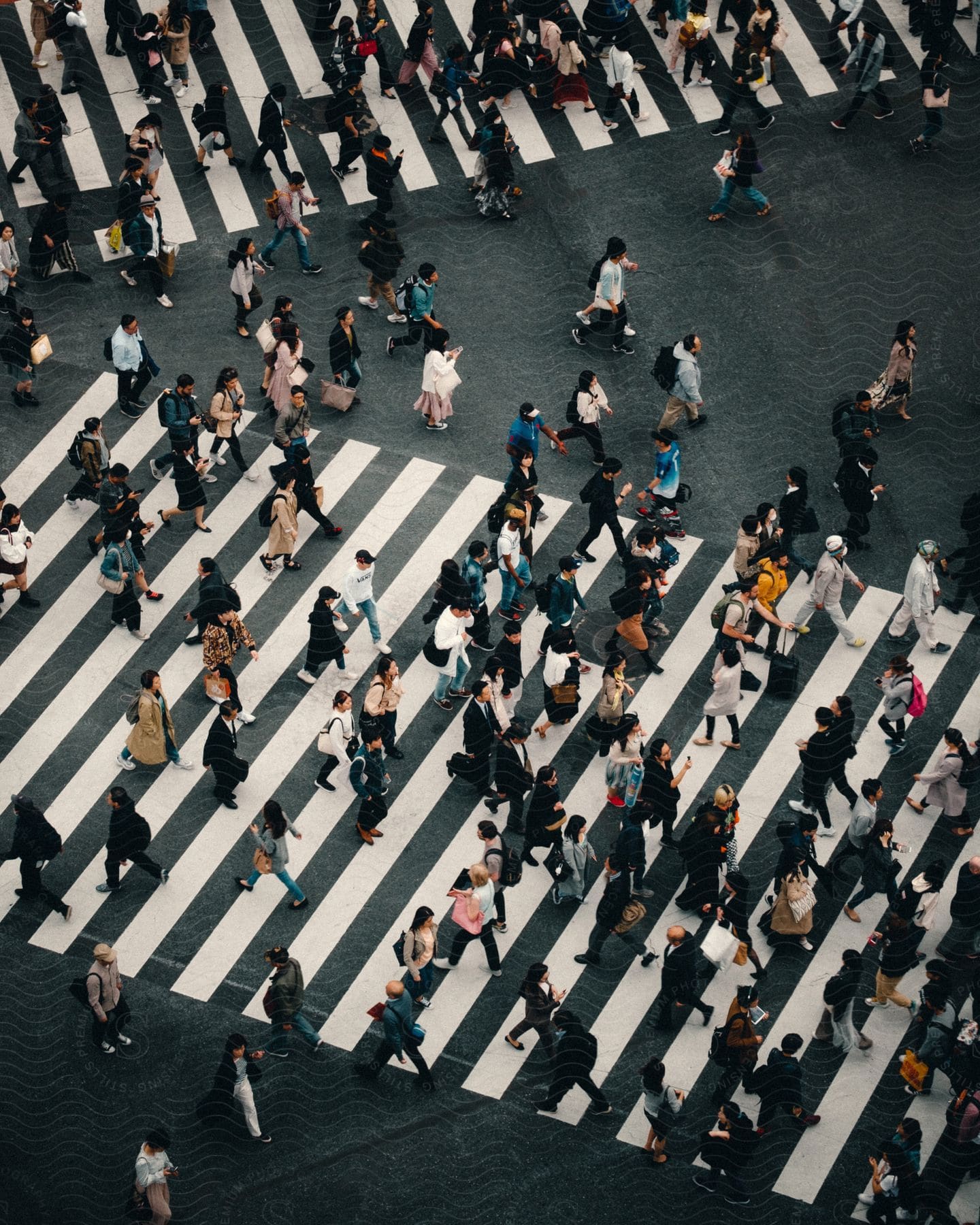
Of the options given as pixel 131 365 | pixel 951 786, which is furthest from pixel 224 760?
pixel 951 786

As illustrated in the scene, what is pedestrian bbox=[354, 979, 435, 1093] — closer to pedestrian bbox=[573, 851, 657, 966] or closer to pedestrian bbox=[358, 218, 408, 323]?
pedestrian bbox=[573, 851, 657, 966]

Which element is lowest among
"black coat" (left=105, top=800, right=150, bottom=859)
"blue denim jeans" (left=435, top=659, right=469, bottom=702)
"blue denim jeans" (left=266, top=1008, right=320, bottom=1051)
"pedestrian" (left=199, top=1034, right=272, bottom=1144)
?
"pedestrian" (left=199, top=1034, right=272, bottom=1144)

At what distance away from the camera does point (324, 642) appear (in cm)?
2133

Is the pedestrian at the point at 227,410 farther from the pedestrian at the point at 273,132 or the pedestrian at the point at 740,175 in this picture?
the pedestrian at the point at 740,175

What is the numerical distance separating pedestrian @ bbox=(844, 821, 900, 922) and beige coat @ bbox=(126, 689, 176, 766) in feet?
23.5

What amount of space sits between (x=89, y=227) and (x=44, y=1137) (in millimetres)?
12080

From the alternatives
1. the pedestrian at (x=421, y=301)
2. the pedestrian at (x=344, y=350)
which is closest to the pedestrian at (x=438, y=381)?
the pedestrian at (x=421, y=301)

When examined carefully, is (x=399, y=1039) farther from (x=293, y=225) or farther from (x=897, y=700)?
(x=293, y=225)

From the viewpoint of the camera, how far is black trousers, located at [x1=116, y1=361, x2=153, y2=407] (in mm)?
23578

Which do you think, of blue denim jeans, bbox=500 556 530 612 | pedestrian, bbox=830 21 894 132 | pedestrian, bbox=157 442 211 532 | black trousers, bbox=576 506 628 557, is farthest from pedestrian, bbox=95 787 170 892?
pedestrian, bbox=830 21 894 132

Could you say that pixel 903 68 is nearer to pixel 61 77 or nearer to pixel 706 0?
pixel 706 0

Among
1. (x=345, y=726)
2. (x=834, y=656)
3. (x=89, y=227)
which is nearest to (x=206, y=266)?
(x=89, y=227)

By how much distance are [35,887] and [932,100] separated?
1530cm

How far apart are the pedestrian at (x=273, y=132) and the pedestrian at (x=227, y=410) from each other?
3830 millimetres
